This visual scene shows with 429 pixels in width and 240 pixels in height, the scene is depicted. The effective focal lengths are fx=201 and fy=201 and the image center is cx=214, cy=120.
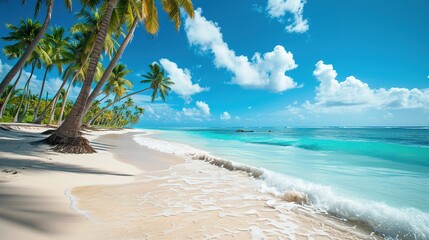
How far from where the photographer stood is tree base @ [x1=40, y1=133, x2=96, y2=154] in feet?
26.7

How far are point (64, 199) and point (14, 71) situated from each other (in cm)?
1274

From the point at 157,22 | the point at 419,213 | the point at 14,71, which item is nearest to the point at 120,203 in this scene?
the point at 419,213

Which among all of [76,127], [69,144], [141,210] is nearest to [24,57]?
[76,127]

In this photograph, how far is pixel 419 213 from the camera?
4.19 metres

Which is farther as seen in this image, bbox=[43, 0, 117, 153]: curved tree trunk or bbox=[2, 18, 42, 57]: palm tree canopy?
bbox=[2, 18, 42, 57]: palm tree canopy

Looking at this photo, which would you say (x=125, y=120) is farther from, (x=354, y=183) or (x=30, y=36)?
(x=354, y=183)

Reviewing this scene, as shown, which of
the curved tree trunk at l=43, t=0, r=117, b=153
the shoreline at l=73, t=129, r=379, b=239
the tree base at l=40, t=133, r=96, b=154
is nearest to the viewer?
the shoreline at l=73, t=129, r=379, b=239

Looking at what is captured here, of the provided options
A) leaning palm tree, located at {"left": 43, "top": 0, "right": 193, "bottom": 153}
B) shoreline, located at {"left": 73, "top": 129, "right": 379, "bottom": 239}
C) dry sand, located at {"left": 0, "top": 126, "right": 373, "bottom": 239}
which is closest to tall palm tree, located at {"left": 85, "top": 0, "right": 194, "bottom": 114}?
leaning palm tree, located at {"left": 43, "top": 0, "right": 193, "bottom": 153}

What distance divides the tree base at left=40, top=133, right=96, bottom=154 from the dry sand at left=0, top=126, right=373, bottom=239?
2.49 metres

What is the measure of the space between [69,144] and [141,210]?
6932mm

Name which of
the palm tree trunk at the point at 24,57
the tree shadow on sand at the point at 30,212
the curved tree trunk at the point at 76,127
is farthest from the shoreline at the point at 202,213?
the palm tree trunk at the point at 24,57

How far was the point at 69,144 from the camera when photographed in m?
8.36

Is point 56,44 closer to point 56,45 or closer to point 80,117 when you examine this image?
point 56,45

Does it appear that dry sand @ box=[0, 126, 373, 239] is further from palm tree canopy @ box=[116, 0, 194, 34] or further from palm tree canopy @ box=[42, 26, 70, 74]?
palm tree canopy @ box=[42, 26, 70, 74]
